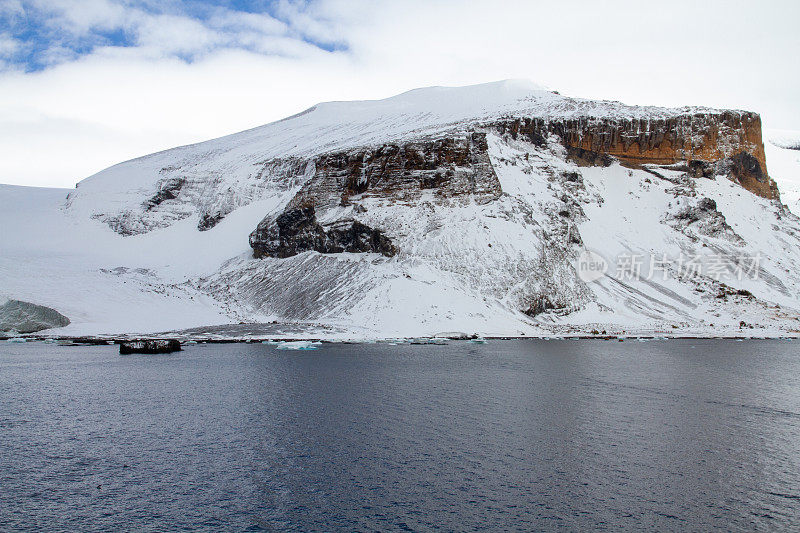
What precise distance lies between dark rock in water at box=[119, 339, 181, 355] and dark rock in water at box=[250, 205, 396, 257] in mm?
34435

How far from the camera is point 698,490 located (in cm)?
A: 1803

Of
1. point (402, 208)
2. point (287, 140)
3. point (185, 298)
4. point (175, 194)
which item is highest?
point (287, 140)

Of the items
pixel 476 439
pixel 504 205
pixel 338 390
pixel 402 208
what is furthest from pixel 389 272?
pixel 476 439

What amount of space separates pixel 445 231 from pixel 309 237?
22.3m

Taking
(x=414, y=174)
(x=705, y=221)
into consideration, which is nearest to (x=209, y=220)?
(x=414, y=174)

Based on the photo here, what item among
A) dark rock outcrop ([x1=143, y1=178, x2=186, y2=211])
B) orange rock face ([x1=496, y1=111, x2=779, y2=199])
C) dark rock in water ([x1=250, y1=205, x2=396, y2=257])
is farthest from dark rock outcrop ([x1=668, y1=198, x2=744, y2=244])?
dark rock outcrop ([x1=143, y1=178, x2=186, y2=211])

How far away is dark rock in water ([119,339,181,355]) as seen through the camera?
5806cm

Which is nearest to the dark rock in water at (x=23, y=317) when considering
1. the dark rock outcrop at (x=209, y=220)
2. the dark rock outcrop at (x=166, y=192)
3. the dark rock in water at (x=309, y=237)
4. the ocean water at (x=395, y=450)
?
the ocean water at (x=395, y=450)

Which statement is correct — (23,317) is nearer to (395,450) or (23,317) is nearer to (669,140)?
(395,450)

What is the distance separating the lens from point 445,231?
89.7 m

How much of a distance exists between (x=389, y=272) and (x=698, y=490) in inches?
2608

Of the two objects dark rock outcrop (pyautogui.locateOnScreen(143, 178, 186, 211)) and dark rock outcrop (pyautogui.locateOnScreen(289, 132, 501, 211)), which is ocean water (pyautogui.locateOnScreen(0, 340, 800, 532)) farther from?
dark rock outcrop (pyautogui.locateOnScreen(143, 178, 186, 211))

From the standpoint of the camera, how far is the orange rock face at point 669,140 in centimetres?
11831

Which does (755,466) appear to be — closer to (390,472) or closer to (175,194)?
(390,472)
